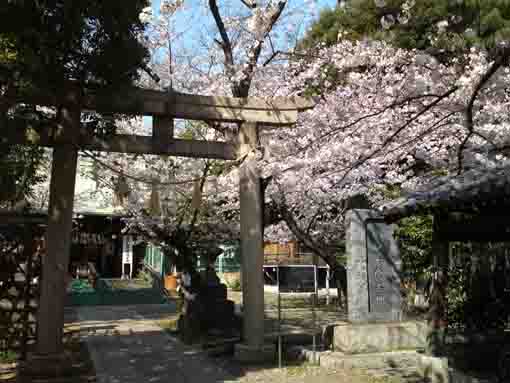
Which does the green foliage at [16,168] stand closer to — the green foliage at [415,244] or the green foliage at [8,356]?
the green foliage at [8,356]

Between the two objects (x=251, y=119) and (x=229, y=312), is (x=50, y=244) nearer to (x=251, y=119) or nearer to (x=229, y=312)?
(x=251, y=119)

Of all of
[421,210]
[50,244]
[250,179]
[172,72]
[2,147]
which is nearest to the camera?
[421,210]

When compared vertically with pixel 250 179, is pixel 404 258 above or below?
below

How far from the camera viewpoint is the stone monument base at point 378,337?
8672 mm

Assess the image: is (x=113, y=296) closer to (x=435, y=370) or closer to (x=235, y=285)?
(x=235, y=285)

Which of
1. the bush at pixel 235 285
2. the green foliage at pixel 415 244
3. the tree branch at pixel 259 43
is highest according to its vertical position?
the tree branch at pixel 259 43

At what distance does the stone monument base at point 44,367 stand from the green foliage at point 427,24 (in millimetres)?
11439

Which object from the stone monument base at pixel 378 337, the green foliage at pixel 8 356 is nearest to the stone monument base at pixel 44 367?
the green foliage at pixel 8 356

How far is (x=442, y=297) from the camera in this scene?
6219 millimetres

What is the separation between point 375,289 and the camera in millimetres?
9422

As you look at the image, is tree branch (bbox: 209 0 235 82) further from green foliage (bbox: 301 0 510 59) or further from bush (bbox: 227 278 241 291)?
bush (bbox: 227 278 241 291)

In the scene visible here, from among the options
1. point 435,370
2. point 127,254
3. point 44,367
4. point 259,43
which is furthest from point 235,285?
point 435,370

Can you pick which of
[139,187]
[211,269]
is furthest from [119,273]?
[211,269]

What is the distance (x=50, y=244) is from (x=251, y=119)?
4084mm
